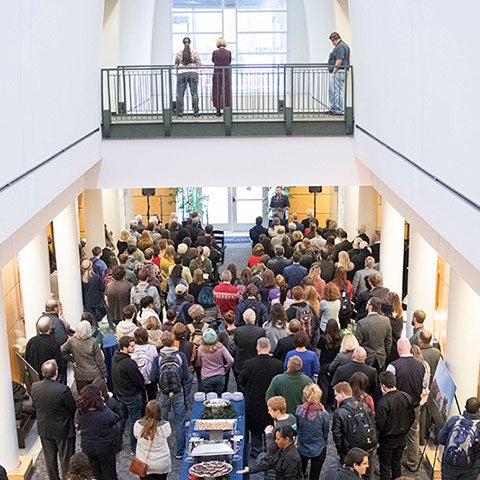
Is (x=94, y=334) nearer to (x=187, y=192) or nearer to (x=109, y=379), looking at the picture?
(x=109, y=379)

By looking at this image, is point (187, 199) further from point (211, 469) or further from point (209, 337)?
point (211, 469)

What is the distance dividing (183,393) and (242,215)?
53.9 feet

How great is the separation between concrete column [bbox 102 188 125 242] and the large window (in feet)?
19.4

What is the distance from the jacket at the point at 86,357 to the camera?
33.4ft

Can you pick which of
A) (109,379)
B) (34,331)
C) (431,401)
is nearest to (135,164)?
(34,331)

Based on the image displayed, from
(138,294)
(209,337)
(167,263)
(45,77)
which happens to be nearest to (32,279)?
(138,294)

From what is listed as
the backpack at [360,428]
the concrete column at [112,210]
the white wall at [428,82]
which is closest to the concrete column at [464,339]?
the white wall at [428,82]

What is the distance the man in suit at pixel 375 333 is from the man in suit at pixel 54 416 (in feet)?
12.6

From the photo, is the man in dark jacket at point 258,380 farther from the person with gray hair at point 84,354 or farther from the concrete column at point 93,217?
the concrete column at point 93,217

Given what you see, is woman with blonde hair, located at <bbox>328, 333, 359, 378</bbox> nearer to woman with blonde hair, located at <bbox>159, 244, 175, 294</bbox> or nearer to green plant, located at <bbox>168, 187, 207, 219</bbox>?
woman with blonde hair, located at <bbox>159, 244, 175, 294</bbox>

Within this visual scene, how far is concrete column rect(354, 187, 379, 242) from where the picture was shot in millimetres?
17281

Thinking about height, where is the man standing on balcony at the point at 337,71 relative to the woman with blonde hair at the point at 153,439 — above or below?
above

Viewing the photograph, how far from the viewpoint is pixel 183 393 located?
10.1 meters

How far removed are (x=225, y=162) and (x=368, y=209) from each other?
3839 millimetres
